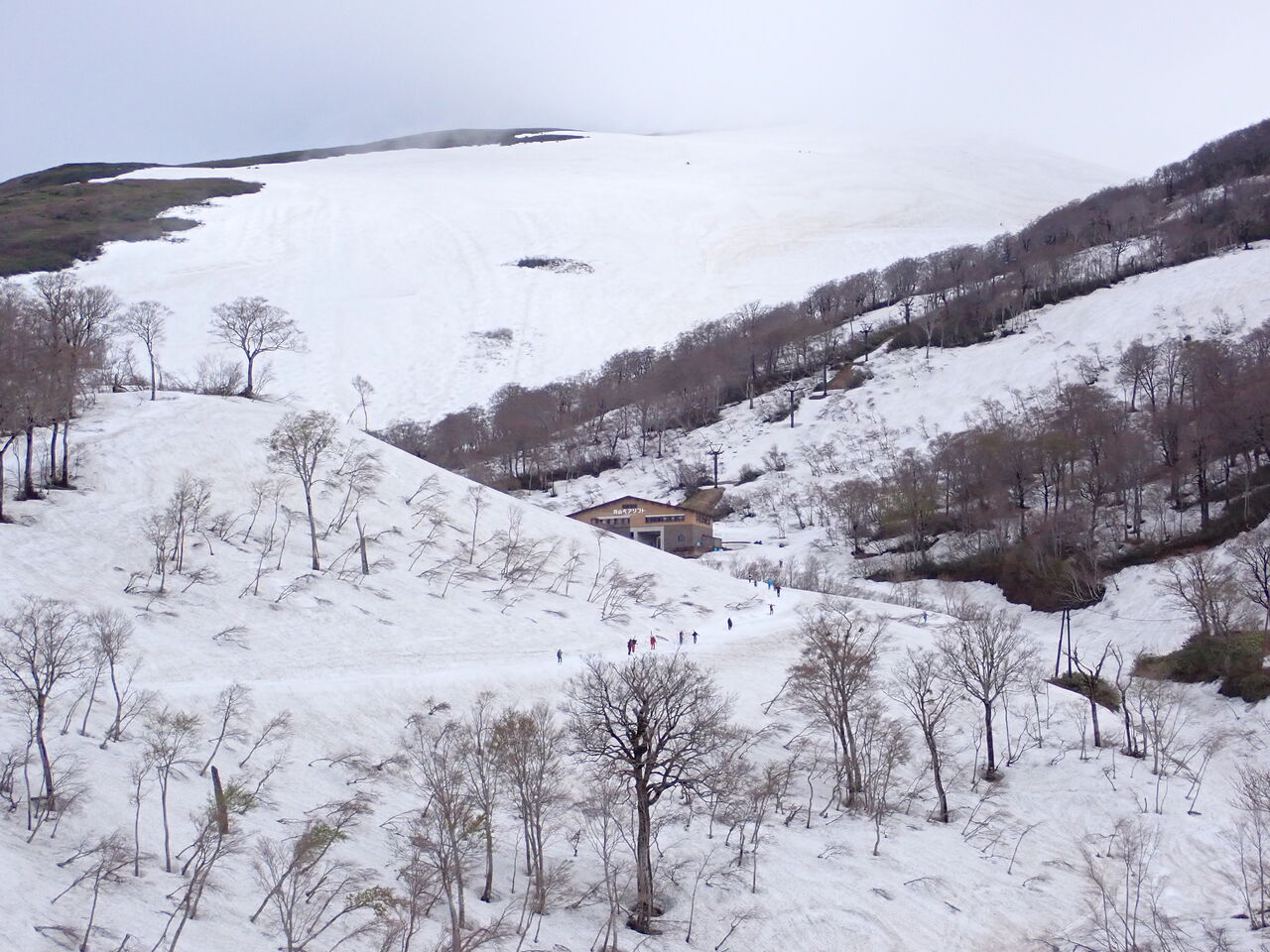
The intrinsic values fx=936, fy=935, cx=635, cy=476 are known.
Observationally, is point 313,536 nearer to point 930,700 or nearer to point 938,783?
point 930,700

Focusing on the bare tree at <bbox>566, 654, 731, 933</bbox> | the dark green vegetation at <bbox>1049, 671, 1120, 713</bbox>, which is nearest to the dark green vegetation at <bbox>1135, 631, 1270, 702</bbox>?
the dark green vegetation at <bbox>1049, 671, 1120, 713</bbox>

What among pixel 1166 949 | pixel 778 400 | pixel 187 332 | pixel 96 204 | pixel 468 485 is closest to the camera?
pixel 1166 949

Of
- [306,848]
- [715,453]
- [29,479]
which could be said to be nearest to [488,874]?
[306,848]

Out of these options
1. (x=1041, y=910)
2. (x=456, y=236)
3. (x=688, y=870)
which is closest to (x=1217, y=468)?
(x=1041, y=910)

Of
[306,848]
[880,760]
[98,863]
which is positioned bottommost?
[880,760]

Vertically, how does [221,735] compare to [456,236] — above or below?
below

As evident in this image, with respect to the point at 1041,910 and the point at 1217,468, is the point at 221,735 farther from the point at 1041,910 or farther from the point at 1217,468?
the point at 1217,468
